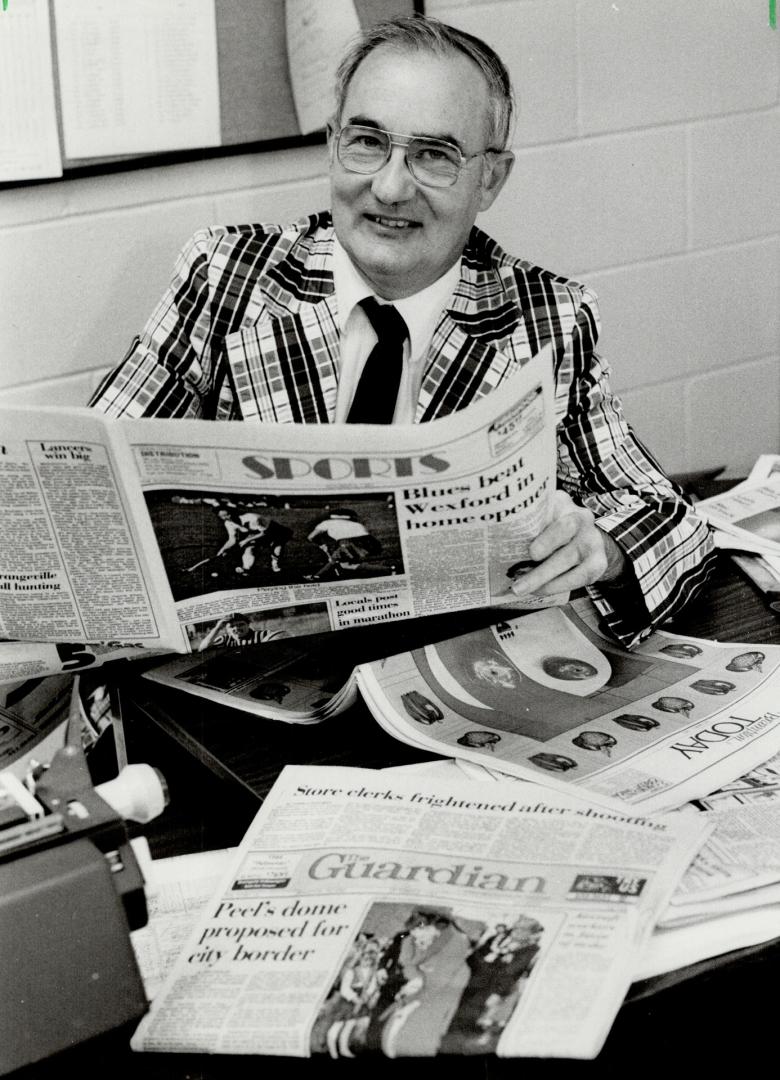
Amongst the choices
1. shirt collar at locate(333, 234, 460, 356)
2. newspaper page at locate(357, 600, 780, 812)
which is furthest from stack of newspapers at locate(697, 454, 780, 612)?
shirt collar at locate(333, 234, 460, 356)

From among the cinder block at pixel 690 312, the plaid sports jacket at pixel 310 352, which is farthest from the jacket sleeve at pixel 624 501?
the cinder block at pixel 690 312

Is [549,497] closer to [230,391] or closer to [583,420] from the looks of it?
[583,420]

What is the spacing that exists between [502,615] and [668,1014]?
1.84 feet

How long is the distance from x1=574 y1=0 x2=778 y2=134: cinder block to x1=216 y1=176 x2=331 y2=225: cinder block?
51cm

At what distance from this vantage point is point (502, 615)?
4.39ft

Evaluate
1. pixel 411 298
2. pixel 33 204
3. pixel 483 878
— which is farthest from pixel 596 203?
pixel 483 878

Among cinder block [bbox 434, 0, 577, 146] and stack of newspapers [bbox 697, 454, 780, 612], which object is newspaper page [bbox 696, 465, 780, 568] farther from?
cinder block [bbox 434, 0, 577, 146]

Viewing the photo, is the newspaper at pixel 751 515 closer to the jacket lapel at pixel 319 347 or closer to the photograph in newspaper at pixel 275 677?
the jacket lapel at pixel 319 347

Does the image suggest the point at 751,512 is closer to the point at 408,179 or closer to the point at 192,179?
the point at 408,179

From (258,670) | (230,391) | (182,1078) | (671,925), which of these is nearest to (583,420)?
(230,391)

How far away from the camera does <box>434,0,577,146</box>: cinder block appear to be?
1.93m

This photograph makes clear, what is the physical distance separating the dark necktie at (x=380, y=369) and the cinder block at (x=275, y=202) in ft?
1.27

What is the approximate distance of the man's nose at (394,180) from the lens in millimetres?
1411

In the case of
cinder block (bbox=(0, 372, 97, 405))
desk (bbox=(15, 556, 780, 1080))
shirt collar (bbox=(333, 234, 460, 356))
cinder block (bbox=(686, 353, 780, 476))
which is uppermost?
shirt collar (bbox=(333, 234, 460, 356))
